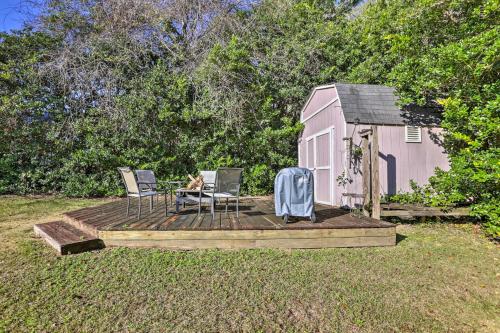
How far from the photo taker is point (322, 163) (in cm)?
788

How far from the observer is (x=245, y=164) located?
9922mm

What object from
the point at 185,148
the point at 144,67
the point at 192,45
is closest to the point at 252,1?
the point at 192,45

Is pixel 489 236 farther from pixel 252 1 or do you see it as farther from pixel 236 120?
pixel 252 1

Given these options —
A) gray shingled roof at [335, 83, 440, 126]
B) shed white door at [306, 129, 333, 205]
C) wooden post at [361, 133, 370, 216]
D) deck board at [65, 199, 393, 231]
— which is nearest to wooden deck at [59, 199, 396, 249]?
deck board at [65, 199, 393, 231]

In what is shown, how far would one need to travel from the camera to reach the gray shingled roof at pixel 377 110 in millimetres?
6645

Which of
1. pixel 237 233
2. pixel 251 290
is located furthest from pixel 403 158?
pixel 251 290

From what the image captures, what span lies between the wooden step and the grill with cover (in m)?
2.63

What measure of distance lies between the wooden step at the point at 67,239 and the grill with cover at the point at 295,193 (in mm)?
2634

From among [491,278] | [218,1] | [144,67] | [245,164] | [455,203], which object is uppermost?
[218,1]

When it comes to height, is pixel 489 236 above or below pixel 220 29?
below

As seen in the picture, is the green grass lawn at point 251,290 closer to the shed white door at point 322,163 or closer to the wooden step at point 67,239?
the wooden step at point 67,239

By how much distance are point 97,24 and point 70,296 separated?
9572 mm

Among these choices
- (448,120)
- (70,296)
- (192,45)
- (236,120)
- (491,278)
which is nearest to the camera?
(70,296)

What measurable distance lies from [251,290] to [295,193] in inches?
77.2
